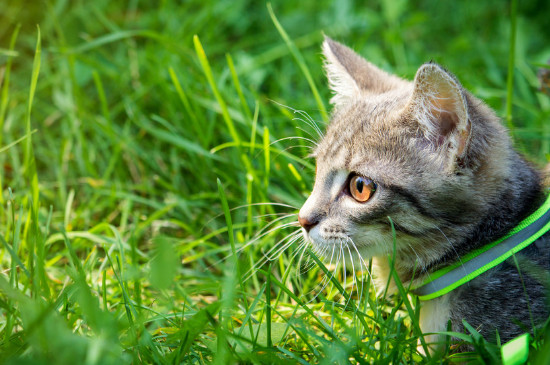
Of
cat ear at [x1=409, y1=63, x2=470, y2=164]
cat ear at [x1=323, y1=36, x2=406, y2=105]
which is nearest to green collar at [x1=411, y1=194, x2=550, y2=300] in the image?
cat ear at [x1=409, y1=63, x2=470, y2=164]

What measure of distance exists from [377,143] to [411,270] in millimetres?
495

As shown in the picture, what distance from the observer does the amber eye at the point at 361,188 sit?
1.76 metres

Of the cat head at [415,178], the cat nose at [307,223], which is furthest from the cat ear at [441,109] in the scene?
the cat nose at [307,223]

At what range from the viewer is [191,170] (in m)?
2.86

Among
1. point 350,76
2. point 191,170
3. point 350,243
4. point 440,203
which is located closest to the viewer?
point 440,203

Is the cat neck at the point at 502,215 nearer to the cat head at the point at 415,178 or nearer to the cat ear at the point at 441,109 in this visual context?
the cat head at the point at 415,178

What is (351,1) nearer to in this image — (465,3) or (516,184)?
(465,3)

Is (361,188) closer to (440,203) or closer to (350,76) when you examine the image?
(440,203)

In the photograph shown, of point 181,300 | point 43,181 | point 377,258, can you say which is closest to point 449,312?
point 377,258

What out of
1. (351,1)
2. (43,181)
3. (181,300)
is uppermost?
(351,1)

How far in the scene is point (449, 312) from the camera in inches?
70.1

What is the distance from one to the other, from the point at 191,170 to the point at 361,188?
132 centimetres

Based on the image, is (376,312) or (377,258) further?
(377,258)

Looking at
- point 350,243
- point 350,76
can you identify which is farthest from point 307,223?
point 350,76
